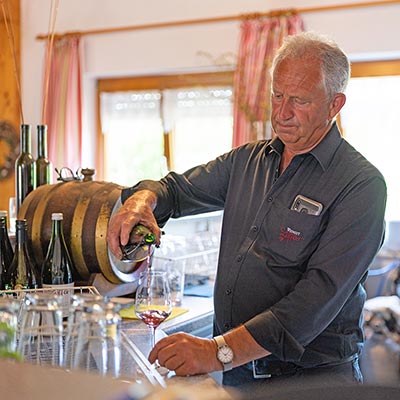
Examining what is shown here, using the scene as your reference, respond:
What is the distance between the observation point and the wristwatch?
1.52 m

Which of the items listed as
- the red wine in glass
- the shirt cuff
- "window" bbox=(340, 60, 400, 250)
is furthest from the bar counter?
"window" bbox=(340, 60, 400, 250)

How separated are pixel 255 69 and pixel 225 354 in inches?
151

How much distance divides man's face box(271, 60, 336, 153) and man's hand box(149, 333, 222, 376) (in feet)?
2.03

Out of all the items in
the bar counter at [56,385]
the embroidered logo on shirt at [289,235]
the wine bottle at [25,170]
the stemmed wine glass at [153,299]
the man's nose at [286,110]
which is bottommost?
the stemmed wine glass at [153,299]

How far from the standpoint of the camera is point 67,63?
5945 millimetres

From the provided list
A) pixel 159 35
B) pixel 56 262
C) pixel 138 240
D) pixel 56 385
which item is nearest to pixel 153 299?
pixel 138 240

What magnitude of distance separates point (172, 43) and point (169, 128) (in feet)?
2.40

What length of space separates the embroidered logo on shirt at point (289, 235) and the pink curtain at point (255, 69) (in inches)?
127

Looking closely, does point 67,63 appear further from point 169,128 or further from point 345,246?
point 345,246

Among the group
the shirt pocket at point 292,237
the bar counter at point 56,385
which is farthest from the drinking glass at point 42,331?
the shirt pocket at point 292,237

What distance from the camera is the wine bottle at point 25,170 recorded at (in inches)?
102

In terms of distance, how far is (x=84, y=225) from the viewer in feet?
7.27

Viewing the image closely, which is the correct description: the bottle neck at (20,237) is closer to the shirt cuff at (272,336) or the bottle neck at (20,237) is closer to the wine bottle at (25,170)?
the wine bottle at (25,170)

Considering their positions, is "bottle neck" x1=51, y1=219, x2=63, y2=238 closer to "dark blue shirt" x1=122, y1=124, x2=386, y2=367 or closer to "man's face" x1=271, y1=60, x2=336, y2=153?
"dark blue shirt" x1=122, y1=124, x2=386, y2=367
